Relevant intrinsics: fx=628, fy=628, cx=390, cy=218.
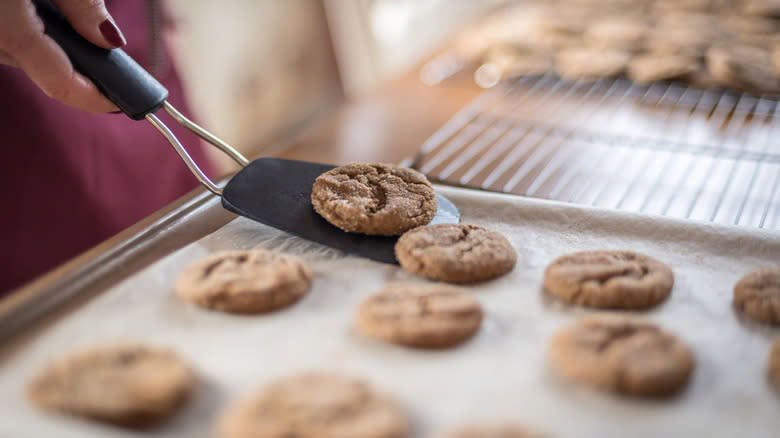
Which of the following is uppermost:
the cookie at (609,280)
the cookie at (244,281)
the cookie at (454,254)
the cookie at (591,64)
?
the cookie at (244,281)

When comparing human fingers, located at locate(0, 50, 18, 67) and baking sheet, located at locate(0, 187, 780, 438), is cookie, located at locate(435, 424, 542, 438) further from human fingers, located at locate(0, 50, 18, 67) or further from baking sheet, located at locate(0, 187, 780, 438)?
human fingers, located at locate(0, 50, 18, 67)

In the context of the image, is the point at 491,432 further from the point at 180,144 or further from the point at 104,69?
the point at 104,69

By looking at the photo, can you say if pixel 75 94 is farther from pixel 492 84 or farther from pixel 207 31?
pixel 207 31

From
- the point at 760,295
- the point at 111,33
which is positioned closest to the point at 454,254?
the point at 760,295

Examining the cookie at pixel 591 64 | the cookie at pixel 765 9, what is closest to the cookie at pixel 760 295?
the cookie at pixel 591 64

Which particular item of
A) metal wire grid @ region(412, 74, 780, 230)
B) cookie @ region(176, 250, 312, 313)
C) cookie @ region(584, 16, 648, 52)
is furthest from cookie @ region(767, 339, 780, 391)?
cookie @ region(584, 16, 648, 52)

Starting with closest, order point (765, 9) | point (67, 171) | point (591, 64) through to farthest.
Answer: point (67, 171)
point (591, 64)
point (765, 9)

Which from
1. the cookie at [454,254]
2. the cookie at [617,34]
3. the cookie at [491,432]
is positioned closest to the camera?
the cookie at [491,432]

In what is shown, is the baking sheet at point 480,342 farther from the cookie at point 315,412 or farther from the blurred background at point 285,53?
the blurred background at point 285,53
